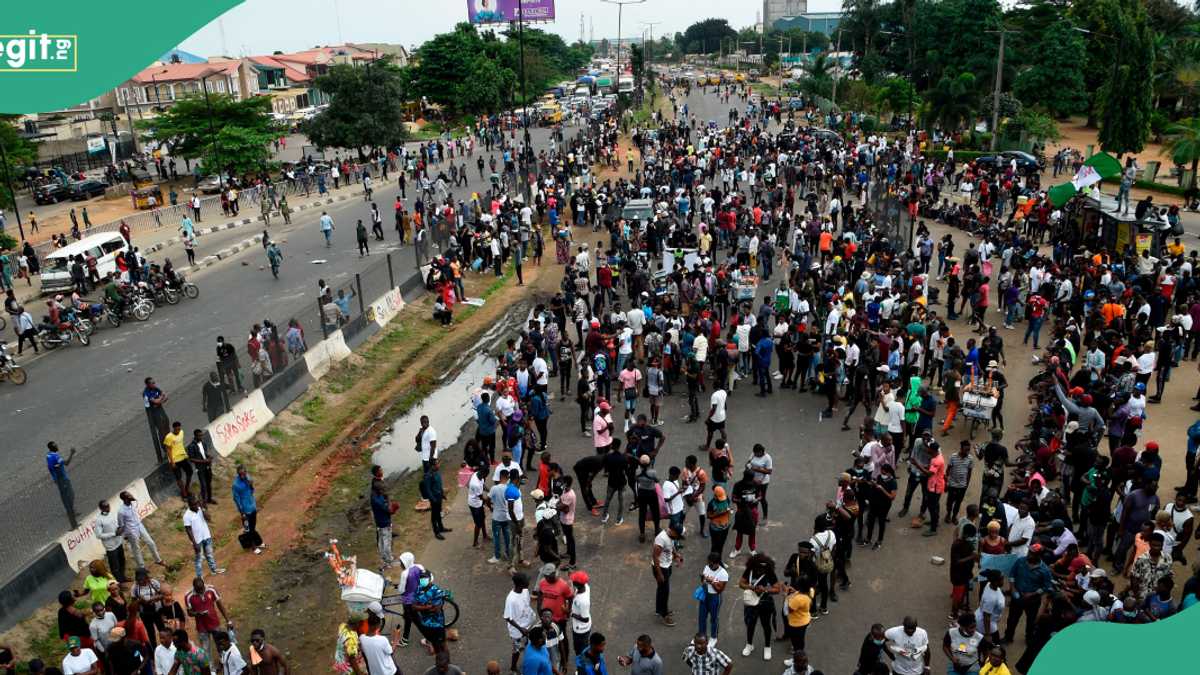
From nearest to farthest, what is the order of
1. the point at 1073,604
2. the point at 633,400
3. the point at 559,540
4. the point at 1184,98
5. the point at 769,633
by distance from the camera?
the point at 1073,604 < the point at 769,633 < the point at 559,540 < the point at 633,400 < the point at 1184,98

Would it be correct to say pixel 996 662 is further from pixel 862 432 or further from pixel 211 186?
pixel 211 186

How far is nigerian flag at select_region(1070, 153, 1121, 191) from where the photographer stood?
2311 centimetres

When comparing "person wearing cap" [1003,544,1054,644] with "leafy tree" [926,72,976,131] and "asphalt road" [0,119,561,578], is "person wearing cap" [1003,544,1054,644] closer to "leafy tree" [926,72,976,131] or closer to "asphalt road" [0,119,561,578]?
"asphalt road" [0,119,561,578]

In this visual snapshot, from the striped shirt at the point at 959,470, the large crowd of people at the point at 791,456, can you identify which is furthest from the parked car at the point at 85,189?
the striped shirt at the point at 959,470

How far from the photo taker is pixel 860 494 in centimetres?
1127

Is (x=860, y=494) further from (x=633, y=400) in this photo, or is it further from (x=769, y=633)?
(x=633, y=400)

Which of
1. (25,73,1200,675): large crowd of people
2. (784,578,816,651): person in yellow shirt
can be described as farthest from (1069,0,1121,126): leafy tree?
(784,578,816,651): person in yellow shirt

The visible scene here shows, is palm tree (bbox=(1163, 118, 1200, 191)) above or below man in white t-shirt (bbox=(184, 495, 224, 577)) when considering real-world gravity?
above

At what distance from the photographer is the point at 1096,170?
925 inches

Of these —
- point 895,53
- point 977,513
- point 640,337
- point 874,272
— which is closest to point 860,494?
point 977,513

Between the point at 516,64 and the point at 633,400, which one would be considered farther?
the point at 516,64

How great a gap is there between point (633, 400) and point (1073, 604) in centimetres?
815

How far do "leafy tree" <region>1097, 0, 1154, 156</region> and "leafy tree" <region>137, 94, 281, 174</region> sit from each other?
139ft

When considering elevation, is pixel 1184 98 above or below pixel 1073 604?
above
